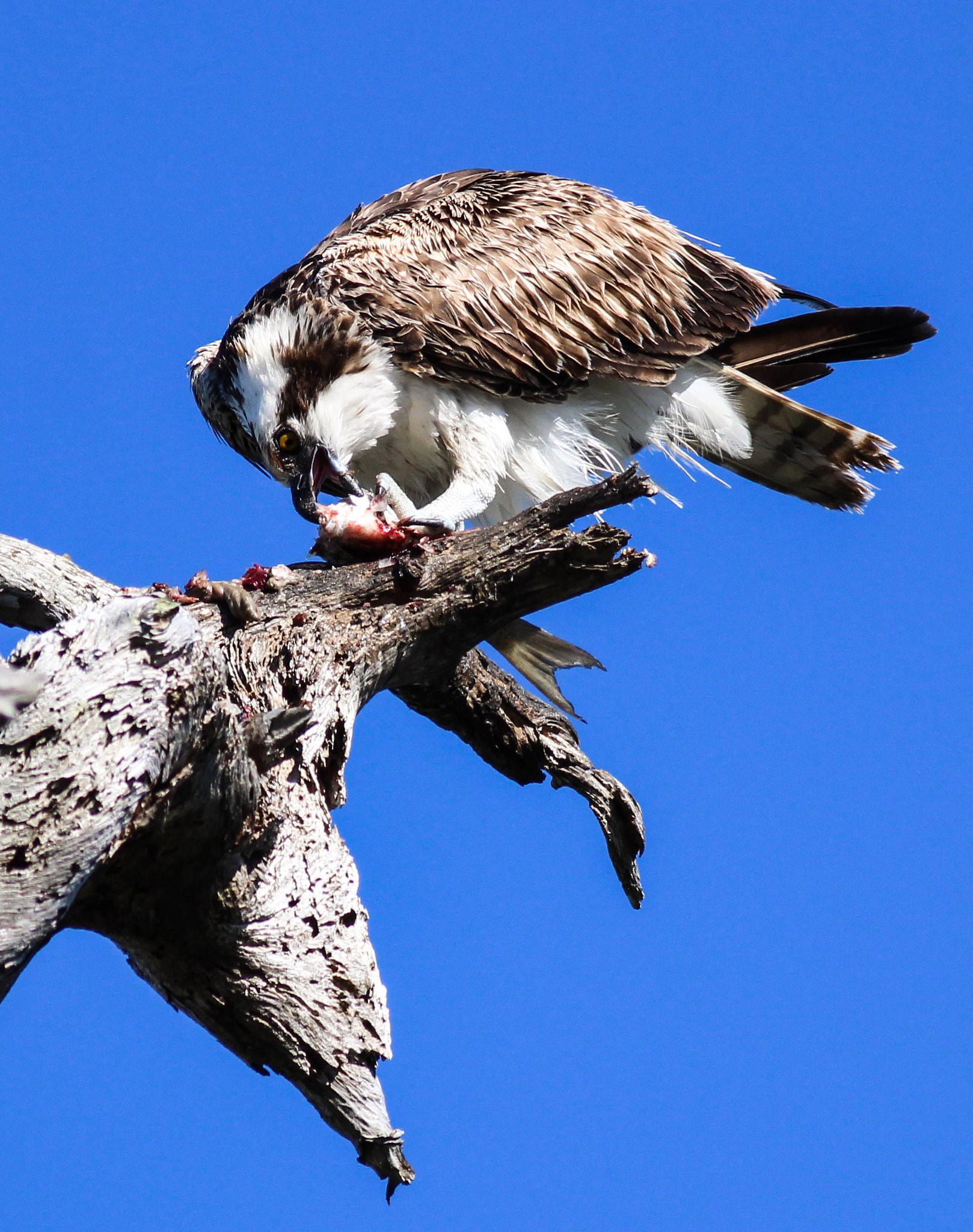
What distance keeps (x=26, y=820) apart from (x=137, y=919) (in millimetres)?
811

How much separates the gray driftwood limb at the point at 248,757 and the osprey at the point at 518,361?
1.07m

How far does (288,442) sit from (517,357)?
112 cm

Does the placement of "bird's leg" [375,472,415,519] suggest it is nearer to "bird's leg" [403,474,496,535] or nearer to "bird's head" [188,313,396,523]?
"bird's leg" [403,474,496,535]

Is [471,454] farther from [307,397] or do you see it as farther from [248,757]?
[248,757]

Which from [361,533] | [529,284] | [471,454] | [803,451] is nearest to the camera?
[361,533]

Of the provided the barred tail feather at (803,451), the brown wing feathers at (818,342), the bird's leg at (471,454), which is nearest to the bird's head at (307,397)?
the bird's leg at (471,454)

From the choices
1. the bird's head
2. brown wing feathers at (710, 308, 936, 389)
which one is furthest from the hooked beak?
brown wing feathers at (710, 308, 936, 389)

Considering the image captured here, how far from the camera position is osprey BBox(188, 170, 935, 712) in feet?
20.1

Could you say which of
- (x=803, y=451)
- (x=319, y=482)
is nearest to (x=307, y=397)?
(x=319, y=482)

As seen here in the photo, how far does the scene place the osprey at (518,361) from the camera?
20.1ft

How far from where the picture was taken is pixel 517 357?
620 centimetres

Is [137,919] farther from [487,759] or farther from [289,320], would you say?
[289,320]

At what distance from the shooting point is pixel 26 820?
315 cm

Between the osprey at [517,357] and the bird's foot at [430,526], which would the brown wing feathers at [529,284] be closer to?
the osprey at [517,357]
